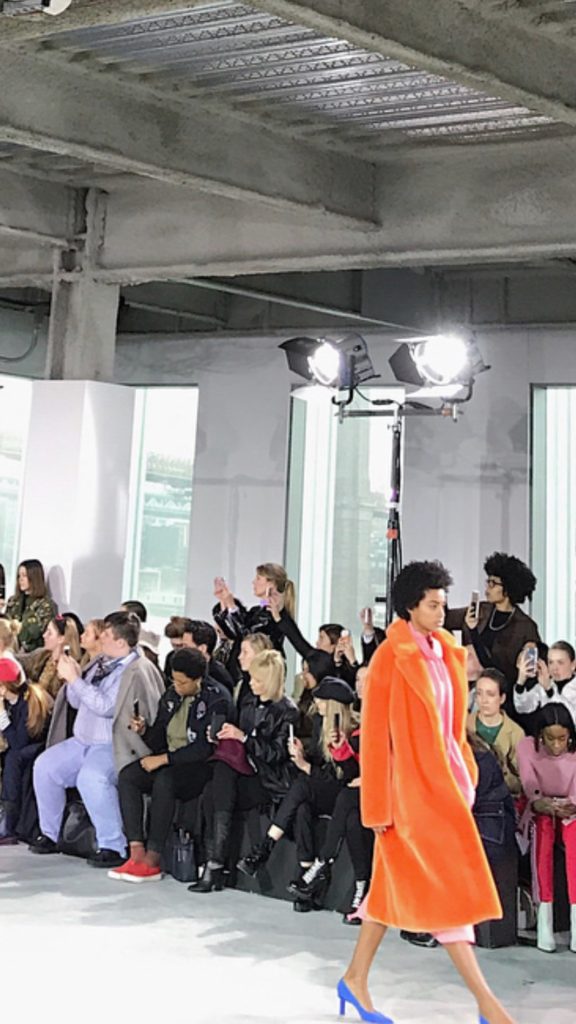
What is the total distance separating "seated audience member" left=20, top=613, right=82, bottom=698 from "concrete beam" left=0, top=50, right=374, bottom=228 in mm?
2449

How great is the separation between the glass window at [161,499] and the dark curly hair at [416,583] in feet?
27.7

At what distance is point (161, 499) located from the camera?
1280 centimetres

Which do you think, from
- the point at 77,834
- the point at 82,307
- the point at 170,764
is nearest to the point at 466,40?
the point at 170,764

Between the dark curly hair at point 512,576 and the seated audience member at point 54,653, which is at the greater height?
the dark curly hair at point 512,576

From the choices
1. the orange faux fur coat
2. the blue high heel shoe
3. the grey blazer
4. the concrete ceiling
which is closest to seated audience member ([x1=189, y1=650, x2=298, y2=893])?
the grey blazer

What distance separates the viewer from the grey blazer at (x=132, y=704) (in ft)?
21.1

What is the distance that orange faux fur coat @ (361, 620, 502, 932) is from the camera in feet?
12.9

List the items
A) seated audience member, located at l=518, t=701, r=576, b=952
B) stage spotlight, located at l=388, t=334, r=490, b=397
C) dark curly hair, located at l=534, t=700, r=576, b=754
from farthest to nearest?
stage spotlight, located at l=388, t=334, r=490, b=397
dark curly hair, located at l=534, t=700, r=576, b=754
seated audience member, located at l=518, t=701, r=576, b=952

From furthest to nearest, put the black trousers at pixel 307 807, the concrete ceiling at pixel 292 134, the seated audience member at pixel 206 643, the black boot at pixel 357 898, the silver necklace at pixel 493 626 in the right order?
the seated audience member at pixel 206 643, the silver necklace at pixel 493 626, the black trousers at pixel 307 807, the black boot at pixel 357 898, the concrete ceiling at pixel 292 134

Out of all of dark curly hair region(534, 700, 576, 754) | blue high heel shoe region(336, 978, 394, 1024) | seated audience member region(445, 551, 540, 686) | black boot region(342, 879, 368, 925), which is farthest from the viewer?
→ seated audience member region(445, 551, 540, 686)

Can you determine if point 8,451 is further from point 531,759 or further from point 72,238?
point 531,759

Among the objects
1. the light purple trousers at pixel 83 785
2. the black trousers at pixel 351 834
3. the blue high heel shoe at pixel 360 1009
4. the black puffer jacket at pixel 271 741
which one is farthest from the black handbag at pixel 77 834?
the blue high heel shoe at pixel 360 1009

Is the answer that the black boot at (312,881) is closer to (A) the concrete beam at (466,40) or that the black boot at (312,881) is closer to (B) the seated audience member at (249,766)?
(B) the seated audience member at (249,766)

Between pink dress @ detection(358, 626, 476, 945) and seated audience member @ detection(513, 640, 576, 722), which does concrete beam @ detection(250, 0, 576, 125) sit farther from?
seated audience member @ detection(513, 640, 576, 722)
